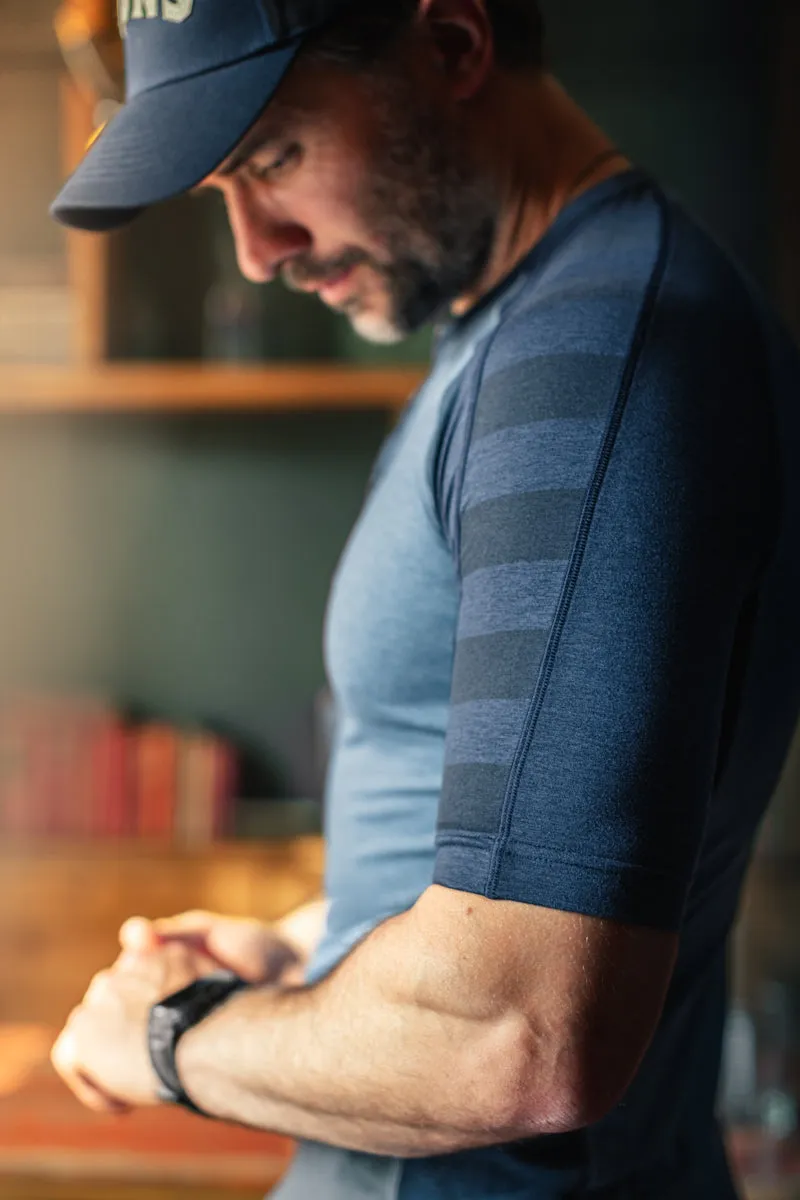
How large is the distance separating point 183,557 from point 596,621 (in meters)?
2.30

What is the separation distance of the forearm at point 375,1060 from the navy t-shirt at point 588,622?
63mm

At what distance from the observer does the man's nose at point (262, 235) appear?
86cm

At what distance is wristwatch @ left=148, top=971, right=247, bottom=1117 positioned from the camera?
766mm

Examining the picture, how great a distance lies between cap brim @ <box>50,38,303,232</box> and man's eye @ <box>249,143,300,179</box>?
0.07 meters

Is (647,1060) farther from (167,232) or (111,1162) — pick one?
(167,232)

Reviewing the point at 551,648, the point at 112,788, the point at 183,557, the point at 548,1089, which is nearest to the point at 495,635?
the point at 551,648

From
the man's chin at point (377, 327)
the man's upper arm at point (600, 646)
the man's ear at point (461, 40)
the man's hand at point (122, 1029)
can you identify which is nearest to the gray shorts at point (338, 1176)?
the man's hand at point (122, 1029)

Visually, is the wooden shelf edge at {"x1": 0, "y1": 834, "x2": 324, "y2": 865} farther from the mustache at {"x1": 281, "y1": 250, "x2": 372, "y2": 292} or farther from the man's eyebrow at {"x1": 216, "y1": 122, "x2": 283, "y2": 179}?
the man's eyebrow at {"x1": 216, "y1": 122, "x2": 283, "y2": 179}

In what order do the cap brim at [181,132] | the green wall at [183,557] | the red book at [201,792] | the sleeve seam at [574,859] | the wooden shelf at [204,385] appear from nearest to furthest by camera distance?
the sleeve seam at [574,859]
the cap brim at [181,132]
the wooden shelf at [204,385]
the red book at [201,792]
the green wall at [183,557]

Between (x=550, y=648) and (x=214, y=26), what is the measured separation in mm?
425

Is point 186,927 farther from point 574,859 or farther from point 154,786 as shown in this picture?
point 154,786

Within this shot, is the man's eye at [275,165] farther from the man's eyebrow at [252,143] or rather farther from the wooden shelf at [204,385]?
the wooden shelf at [204,385]

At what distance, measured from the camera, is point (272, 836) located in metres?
2.67

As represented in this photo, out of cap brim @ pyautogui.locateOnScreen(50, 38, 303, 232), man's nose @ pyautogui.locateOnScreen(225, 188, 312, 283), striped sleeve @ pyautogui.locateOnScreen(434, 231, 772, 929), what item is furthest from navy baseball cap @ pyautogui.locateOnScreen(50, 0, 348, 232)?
striped sleeve @ pyautogui.locateOnScreen(434, 231, 772, 929)
